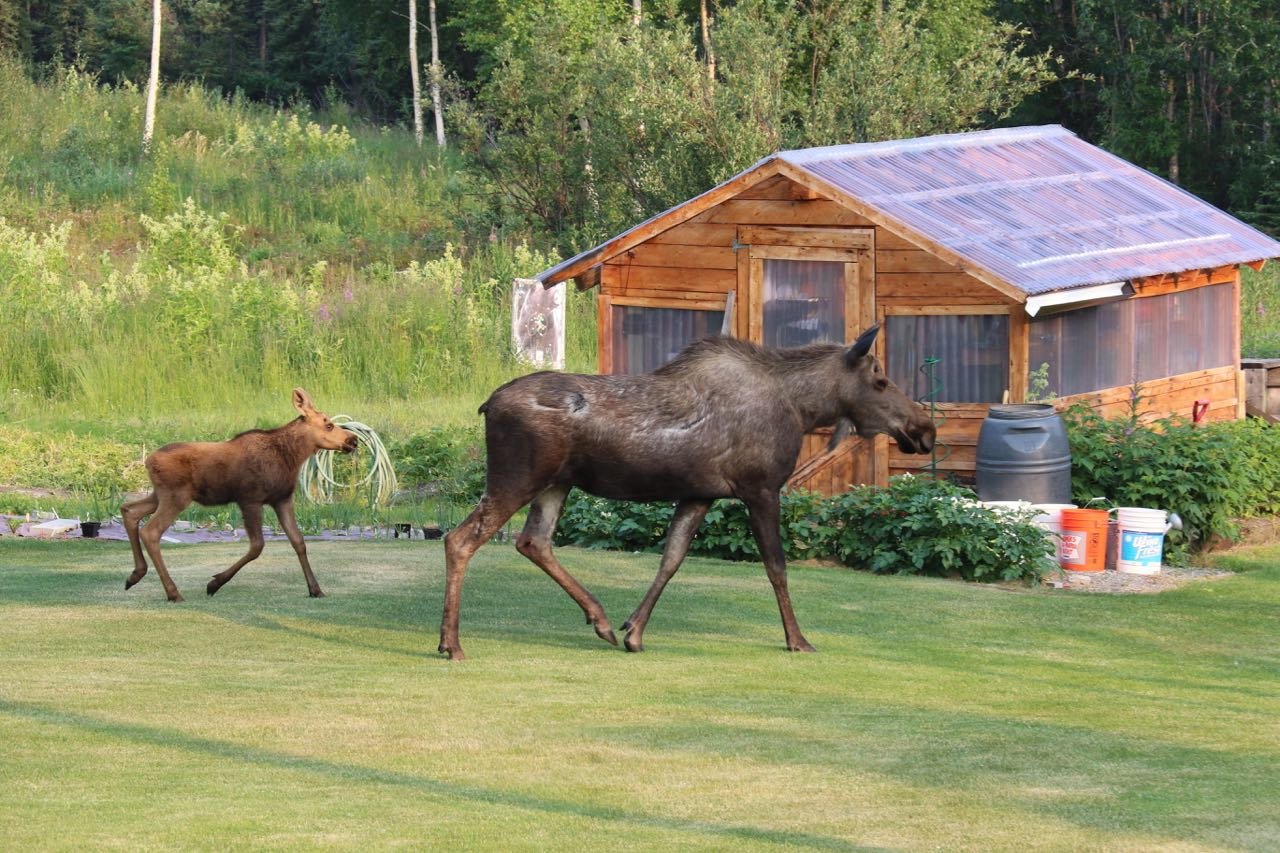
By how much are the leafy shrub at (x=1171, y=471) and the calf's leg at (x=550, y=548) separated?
7787 mm

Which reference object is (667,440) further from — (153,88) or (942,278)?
(153,88)

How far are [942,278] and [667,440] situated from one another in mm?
7674

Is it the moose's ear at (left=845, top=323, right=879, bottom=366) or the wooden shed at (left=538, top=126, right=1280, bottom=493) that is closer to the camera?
the moose's ear at (left=845, top=323, right=879, bottom=366)

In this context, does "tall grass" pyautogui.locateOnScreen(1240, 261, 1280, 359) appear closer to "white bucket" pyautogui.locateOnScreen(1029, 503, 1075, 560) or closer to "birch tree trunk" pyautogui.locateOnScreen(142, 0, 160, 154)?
"white bucket" pyautogui.locateOnScreen(1029, 503, 1075, 560)

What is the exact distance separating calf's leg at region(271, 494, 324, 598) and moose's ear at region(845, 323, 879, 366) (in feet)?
12.4

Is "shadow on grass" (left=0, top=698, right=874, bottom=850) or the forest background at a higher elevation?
the forest background

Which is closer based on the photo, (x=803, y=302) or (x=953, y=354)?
(x=953, y=354)

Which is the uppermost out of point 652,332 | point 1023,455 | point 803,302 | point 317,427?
point 803,302

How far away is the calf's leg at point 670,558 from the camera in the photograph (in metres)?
11.2

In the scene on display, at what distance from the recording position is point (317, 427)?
1336 cm

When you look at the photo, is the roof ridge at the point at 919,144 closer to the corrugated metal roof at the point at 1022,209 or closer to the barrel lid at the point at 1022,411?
the corrugated metal roof at the point at 1022,209

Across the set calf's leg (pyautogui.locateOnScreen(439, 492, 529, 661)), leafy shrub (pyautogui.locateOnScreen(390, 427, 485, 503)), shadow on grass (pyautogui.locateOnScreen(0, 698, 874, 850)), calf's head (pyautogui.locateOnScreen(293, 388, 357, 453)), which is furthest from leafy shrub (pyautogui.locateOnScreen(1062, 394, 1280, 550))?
shadow on grass (pyautogui.locateOnScreen(0, 698, 874, 850))

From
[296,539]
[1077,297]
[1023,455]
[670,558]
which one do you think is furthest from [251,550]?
[1077,297]

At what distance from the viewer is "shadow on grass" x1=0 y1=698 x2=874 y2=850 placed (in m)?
7.16
